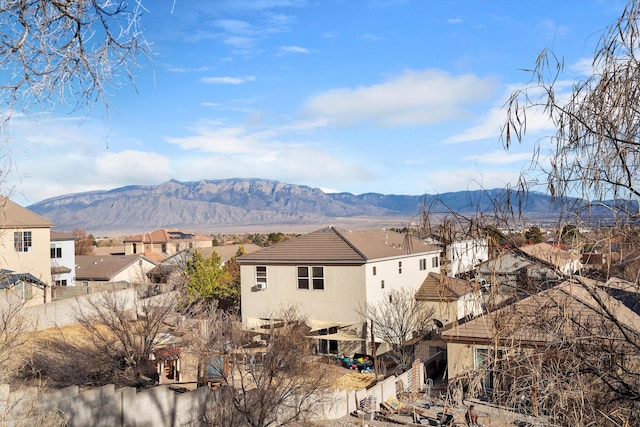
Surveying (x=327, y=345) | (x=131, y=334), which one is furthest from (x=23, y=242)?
(x=327, y=345)

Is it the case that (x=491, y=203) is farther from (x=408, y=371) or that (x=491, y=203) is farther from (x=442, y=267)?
(x=408, y=371)

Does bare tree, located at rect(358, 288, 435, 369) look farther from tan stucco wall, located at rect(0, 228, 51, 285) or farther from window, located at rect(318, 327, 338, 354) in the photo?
tan stucco wall, located at rect(0, 228, 51, 285)

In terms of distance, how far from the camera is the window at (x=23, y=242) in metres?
34.0

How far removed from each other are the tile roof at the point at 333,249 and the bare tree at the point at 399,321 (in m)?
2.61

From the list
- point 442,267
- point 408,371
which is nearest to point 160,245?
point 408,371

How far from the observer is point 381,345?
30234 mm

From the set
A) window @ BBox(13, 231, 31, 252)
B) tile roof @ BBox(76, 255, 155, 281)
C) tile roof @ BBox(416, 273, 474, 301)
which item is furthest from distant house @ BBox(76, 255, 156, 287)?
tile roof @ BBox(416, 273, 474, 301)

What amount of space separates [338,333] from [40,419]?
20398 millimetres

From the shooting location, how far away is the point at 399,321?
28.4 meters

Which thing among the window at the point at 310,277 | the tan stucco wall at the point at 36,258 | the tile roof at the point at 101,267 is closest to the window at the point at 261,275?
the window at the point at 310,277

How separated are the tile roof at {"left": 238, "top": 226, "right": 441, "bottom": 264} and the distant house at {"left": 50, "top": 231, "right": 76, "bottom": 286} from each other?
77.2ft

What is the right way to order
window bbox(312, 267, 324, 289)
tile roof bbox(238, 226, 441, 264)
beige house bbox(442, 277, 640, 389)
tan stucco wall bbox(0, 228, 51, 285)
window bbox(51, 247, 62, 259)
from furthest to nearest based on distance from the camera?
window bbox(51, 247, 62, 259) < tan stucco wall bbox(0, 228, 51, 285) < window bbox(312, 267, 324, 289) < tile roof bbox(238, 226, 441, 264) < beige house bbox(442, 277, 640, 389)

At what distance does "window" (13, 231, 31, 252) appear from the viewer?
112ft

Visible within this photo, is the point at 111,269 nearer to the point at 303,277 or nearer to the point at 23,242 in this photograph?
the point at 23,242
